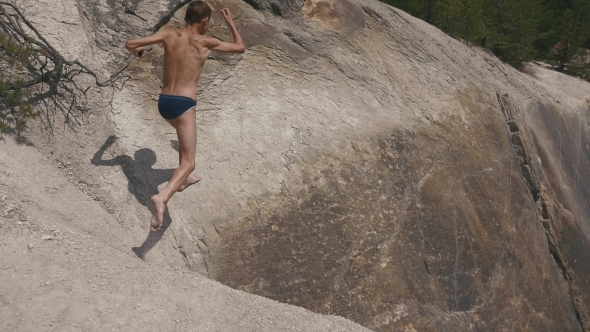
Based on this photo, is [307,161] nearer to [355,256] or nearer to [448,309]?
[355,256]

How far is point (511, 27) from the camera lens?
1205 centimetres

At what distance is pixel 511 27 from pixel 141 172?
984cm

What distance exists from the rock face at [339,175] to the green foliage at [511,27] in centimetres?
369

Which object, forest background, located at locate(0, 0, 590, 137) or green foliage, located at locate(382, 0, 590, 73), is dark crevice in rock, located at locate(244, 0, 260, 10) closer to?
forest background, located at locate(0, 0, 590, 137)

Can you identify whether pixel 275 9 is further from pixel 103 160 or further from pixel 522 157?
pixel 522 157

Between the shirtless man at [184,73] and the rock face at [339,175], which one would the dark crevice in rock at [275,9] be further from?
the shirtless man at [184,73]

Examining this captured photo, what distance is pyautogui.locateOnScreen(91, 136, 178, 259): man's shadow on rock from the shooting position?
437 centimetres

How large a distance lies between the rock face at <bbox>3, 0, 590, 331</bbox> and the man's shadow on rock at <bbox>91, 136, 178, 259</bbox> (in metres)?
0.01

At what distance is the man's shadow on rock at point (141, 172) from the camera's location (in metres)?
4.37

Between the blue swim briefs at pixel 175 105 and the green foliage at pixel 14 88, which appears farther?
the green foliage at pixel 14 88

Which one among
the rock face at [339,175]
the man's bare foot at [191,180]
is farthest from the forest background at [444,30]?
the man's bare foot at [191,180]

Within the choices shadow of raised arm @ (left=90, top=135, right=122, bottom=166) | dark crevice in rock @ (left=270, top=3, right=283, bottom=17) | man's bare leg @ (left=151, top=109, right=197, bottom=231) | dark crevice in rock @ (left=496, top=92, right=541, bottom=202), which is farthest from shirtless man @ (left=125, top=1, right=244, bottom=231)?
dark crevice in rock @ (left=496, top=92, right=541, bottom=202)

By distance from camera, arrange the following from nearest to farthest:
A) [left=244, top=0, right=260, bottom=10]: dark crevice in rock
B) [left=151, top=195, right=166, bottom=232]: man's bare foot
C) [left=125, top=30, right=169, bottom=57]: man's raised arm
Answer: [left=151, top=195, right=166, bottom=232]: man's bare foot
[left=125, top=30, right=169, bottom=57]: man's raised arm
[left=244, top=0, right=260, bottom=10]: dark crevice in rock

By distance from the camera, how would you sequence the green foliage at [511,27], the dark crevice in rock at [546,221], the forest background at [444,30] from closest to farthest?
the forest background at [444,30] → the dark crevice in rock at [546,221] → the green foliage at [511,27]
